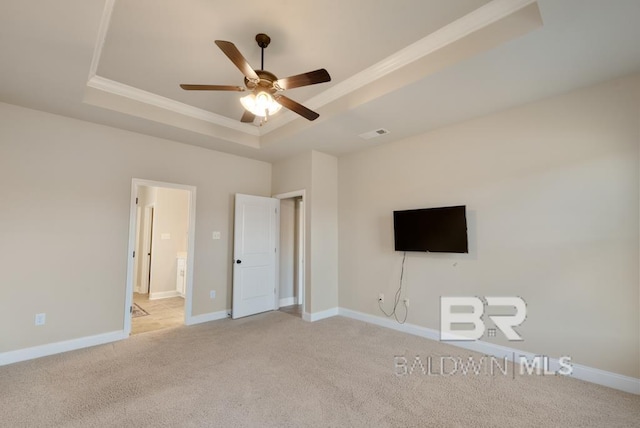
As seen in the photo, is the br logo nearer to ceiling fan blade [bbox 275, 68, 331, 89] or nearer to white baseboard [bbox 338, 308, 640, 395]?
white baseboard [bbox 338, 308, 640, 395]

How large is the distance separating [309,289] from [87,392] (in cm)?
273

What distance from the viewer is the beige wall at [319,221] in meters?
4.53

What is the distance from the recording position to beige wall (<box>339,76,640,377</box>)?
98.6 inches

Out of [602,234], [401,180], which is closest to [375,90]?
[401,180]

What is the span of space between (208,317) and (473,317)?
3.65 metres

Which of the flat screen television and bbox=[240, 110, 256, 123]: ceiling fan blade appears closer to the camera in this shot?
bbox=[240, 110, 256, 123]: ceiling fan blade

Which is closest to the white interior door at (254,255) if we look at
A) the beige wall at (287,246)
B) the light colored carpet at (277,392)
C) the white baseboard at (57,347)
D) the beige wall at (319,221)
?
the beige wall at (287,246)

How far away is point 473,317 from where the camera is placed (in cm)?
333

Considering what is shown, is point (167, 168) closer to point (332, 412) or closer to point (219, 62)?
point (219, 62)

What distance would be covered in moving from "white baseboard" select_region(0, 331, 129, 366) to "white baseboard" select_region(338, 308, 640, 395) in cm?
318

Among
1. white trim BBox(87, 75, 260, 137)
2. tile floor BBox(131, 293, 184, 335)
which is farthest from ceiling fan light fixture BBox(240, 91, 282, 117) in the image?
tile floor BBox(131, 293, 184, 335)

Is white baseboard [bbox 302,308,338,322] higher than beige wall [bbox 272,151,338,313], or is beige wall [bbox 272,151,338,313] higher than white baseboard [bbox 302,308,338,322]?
beige wall [bbox 272,151,338,313]

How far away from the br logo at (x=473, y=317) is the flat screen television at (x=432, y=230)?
609 mm

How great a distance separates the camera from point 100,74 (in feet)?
9.88
